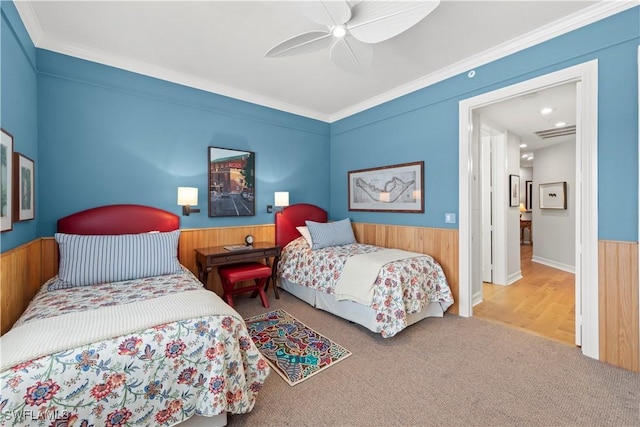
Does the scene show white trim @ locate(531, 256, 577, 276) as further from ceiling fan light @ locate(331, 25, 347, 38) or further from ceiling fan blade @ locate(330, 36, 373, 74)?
ceiling fan light @ locate(331, 25, 347, 38)

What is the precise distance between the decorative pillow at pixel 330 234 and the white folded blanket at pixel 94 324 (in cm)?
197

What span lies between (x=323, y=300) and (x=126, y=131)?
285 cm

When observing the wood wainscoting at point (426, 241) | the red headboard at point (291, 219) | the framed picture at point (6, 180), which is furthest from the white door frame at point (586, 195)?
the framed picture at point (6, 180)

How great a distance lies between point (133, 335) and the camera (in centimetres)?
133

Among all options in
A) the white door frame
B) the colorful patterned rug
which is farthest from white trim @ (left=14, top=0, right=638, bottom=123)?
the colorful patterned rug

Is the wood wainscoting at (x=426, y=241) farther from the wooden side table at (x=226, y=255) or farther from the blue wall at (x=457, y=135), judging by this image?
the wooden side table at (x=226, y=255)

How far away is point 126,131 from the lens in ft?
9.48

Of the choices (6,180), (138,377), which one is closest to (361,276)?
(138,377)

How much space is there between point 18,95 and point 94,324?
1880 mm

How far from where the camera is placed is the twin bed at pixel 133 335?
3.76ft

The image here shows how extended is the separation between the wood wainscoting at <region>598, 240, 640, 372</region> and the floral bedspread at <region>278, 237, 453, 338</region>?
1.17 metres

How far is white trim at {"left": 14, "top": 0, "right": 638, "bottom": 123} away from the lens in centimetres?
210

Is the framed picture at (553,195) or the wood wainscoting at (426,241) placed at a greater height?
the framed picture at (553,195)

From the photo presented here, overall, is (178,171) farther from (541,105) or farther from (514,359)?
(541,105)
